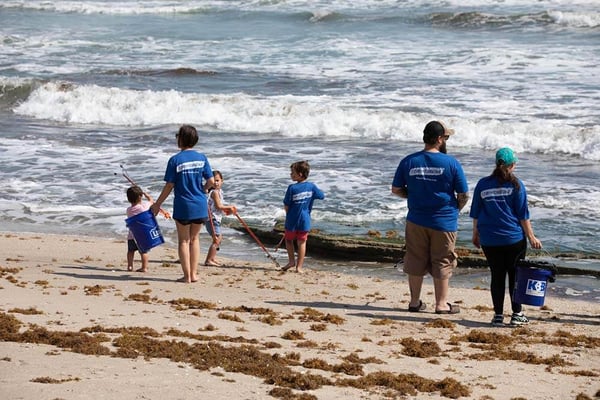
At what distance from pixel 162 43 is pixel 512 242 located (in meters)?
27.9

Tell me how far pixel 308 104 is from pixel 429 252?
14464 millimetres

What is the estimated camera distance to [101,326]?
795cm

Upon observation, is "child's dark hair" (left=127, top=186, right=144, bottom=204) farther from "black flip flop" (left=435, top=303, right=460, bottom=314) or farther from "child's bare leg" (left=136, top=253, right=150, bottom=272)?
"black flip flop" (left=435, top=303, right=460, bottom=314)

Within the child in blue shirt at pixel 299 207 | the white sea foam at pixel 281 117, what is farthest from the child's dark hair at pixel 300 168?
the white sea foam at pixel 281 117

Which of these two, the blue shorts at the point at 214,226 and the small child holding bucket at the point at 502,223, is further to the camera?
the blue shorts at the point at 214,226

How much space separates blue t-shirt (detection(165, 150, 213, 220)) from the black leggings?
8.93 feet

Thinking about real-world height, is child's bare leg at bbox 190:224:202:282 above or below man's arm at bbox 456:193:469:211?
below

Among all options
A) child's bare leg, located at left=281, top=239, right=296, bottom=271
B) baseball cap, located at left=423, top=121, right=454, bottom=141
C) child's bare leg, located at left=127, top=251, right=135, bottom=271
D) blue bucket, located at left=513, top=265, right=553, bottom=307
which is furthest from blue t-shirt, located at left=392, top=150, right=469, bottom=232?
child's bare leg, located at left=127, top=251, right=135, bottom=271

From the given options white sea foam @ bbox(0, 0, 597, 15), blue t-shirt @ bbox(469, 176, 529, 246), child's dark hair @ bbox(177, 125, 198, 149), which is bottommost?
blue t-shirt @ bbox(469, 176, 529, 246)

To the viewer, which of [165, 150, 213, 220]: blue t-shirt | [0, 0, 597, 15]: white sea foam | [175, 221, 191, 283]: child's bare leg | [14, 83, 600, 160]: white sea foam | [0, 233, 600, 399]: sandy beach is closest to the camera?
[0, 233, 600, 399]: sandy beach

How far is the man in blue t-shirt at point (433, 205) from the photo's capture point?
866 centimetres

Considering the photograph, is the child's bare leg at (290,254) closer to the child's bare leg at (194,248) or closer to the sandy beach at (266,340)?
the sandy beach at (266,340)

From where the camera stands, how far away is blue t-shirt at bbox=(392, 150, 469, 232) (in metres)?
8.66

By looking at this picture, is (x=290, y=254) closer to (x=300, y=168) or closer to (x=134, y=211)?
(x=300, y=168)
